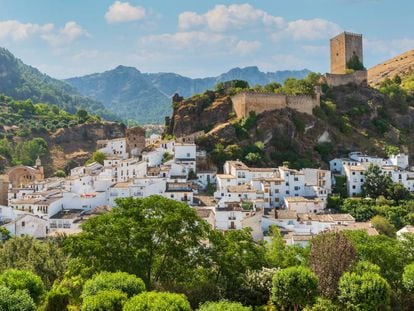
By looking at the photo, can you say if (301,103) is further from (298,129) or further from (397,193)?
(397,193)

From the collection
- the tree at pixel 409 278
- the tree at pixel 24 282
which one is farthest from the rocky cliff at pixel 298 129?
the tree at pixel 24 282

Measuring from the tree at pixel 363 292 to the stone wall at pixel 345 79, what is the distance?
5961 centimetres

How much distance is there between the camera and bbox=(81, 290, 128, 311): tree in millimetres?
21297

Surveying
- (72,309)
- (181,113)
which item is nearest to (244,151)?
(181,113)

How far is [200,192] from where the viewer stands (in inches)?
2195

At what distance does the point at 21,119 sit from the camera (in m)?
104

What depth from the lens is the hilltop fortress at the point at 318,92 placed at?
68.5 meters

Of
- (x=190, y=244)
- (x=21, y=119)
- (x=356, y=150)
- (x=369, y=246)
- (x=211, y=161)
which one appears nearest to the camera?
(x=190, y=244)

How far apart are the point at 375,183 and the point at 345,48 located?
3894 centimetres

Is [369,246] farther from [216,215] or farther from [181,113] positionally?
[181,113]

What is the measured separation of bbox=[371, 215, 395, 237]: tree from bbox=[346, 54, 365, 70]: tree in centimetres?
4553

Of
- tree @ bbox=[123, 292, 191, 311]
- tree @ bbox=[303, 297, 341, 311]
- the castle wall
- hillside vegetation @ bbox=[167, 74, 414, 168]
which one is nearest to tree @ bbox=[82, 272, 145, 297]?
tree @ bbox=[123, 292, 191, 311]

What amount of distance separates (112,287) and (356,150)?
173ft

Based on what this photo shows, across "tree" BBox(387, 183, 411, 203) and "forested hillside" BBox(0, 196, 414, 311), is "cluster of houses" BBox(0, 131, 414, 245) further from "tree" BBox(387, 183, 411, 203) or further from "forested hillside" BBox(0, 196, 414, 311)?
"forested hillside" BBox(0, 196, 414, 311)
